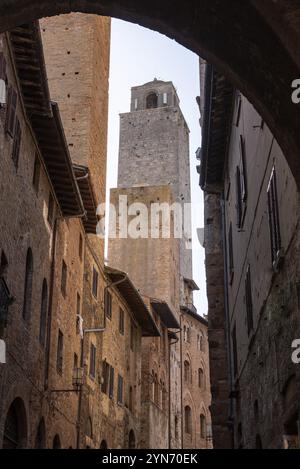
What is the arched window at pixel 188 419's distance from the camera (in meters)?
43.0

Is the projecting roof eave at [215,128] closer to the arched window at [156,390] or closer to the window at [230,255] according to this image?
the window at [230,255]

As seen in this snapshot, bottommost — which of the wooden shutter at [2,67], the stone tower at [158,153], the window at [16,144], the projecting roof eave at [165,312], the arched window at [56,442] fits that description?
the arched window at [56,442]

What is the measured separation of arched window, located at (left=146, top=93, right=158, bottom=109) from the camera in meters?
64.5

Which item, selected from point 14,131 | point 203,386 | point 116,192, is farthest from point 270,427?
point 203,386

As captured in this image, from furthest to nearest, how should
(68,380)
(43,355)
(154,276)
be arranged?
1. (154,276)
2. (68,380)
3. (43,355)

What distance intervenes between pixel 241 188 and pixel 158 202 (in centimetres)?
2816

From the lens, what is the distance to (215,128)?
14812 millimetres

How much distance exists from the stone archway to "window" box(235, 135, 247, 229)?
5.54 meters

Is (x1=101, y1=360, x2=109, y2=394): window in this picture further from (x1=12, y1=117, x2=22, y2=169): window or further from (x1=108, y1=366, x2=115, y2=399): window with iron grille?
(x1=12, y1=117, x2=22, y2=169): window

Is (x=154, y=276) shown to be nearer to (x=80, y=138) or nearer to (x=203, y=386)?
(x=203, y=386)

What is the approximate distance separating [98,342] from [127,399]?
5548 mm

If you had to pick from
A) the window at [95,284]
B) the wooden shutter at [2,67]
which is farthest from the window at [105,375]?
the wooden shutter at [2,67]

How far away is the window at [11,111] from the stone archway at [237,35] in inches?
240

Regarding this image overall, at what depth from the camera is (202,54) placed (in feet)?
22.2
